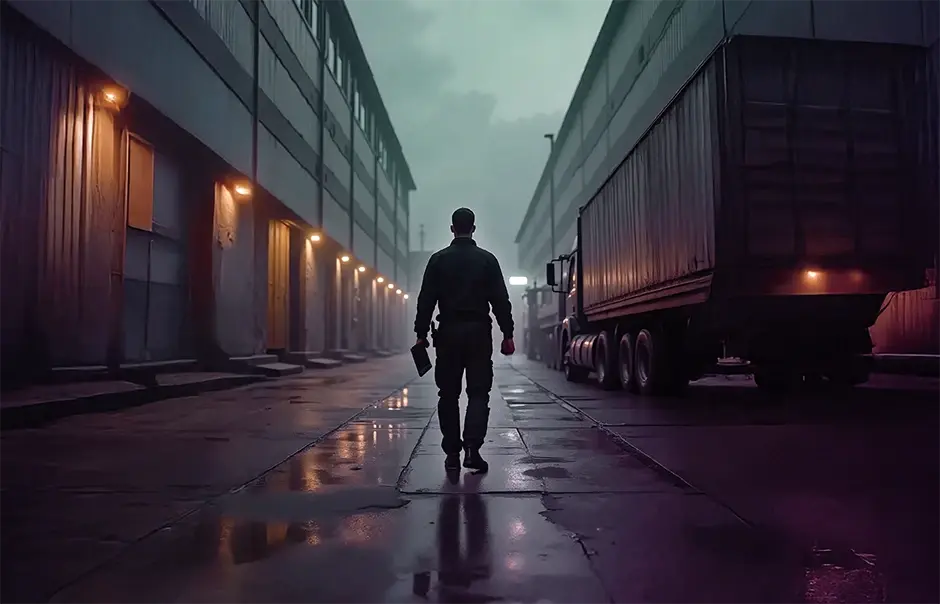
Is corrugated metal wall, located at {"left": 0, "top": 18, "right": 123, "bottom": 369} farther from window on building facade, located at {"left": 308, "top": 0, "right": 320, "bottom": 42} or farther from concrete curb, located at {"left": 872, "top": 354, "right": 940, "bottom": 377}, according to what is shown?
window on building facade, located at {"left": 308, "top": 0, "right": 320, "bottom": 42}

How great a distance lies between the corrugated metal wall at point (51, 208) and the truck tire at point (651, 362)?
379 inches

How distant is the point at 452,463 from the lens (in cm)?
608

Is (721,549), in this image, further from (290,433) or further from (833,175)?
(833,175)

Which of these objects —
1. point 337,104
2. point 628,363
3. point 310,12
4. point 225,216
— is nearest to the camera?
point 628,363

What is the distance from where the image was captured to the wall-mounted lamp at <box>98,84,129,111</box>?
43.5 feet

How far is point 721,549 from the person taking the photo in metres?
3.70

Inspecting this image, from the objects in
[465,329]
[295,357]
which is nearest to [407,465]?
[465,329]

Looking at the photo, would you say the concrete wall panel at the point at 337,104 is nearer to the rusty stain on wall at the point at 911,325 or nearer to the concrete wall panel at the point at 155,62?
the concrete wall panel at the point at 155,62

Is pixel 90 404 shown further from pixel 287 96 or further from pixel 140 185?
pixel 287 96

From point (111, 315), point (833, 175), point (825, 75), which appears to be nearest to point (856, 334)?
point (833, 175)

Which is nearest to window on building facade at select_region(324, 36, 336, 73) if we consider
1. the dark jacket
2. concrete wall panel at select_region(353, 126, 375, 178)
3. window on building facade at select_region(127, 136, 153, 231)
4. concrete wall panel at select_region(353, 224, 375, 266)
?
concrete wall panel at select_region(353, 126, 375, 178)

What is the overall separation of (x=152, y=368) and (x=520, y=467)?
1185 centimetres

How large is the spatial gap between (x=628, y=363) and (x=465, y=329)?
875 cm

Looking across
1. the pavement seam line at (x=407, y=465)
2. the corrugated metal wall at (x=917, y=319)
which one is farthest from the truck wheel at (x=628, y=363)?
the pavement seam line at (x=407, y=465)
